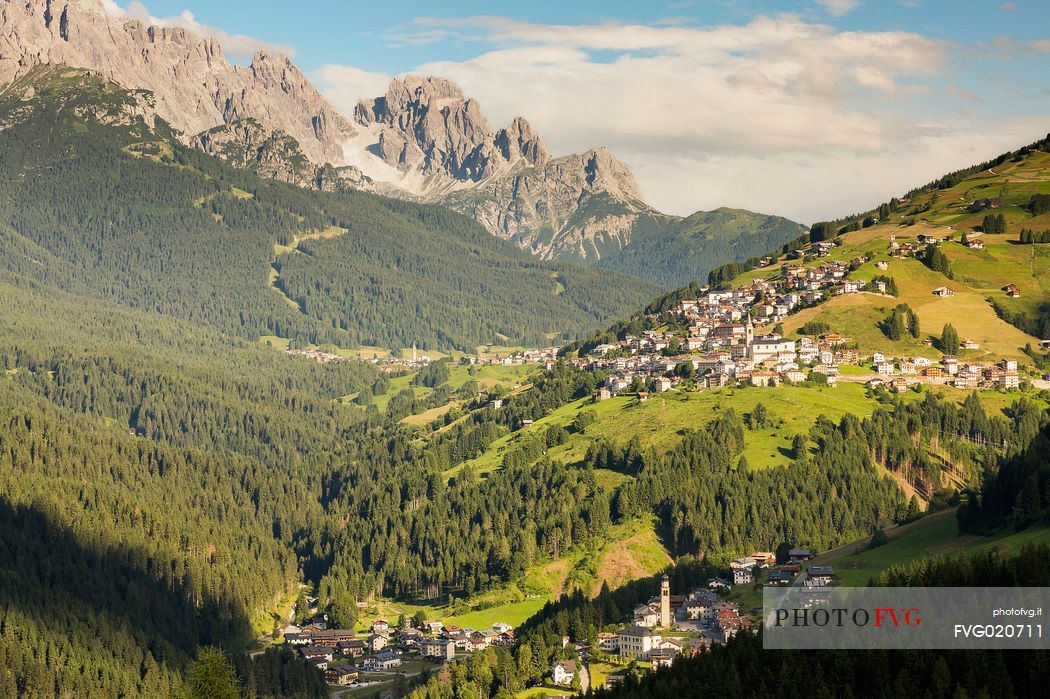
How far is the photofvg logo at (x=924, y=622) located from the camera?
120 meters

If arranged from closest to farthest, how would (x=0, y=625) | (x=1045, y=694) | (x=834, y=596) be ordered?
(x=1045, y=694) → (x=834, y=596) → (x=0, y=625)

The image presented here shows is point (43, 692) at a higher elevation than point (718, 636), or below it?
below

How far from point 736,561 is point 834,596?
4560 cm

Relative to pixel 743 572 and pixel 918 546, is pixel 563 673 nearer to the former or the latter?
pixel 743 572

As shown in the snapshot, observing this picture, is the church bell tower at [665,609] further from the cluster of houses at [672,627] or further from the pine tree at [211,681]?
the pine tree at [211,681]

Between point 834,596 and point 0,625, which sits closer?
point 834,596

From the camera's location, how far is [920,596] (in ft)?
426

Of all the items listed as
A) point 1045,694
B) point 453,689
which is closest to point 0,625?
point 453,689

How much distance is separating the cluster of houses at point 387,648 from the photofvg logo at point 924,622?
53811 millimetres

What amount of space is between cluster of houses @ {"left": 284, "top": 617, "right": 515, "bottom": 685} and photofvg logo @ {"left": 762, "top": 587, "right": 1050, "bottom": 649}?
5381 centimetres

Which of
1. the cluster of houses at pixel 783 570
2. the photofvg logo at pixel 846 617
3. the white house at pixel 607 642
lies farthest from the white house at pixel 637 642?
the cluster of houses at pixel 783 570

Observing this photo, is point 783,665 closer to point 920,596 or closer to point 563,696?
point 920,596

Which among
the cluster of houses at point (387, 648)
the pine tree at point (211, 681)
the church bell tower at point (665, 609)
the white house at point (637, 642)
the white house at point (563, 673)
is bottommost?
the cluster of houses at point (387, 648)

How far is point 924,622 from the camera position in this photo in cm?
12506
